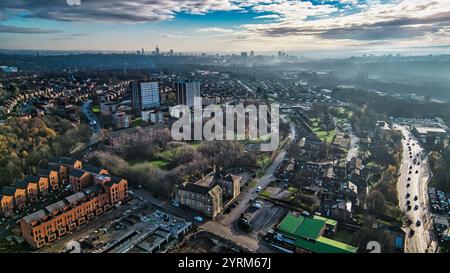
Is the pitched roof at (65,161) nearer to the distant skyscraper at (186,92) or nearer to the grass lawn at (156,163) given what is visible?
the grass lawn at (156,163)

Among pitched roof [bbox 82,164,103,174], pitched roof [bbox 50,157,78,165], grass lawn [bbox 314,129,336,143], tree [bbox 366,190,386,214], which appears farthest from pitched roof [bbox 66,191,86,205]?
grass lawn [bbox 314,129,336,143]

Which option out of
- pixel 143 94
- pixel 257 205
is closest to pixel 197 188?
pixel 257 205

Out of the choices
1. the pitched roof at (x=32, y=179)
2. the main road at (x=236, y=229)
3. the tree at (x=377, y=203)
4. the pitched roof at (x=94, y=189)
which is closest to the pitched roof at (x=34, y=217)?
the pitched roof at (x=94, y=189)

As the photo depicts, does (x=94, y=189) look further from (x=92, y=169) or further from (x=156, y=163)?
(x=156, y=163)
